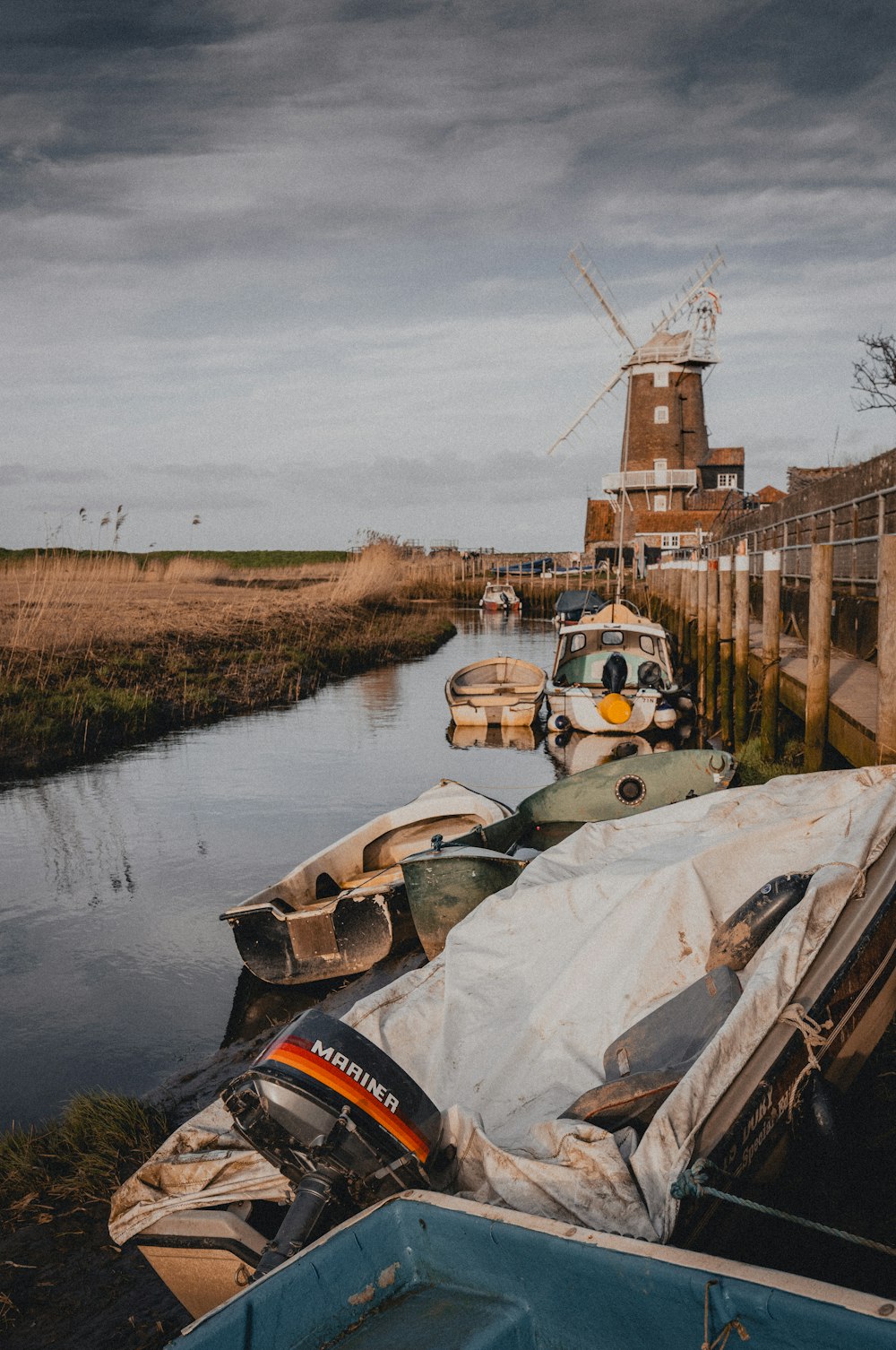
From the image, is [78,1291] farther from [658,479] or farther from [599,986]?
[658,479]

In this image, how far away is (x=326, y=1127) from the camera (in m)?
3.39

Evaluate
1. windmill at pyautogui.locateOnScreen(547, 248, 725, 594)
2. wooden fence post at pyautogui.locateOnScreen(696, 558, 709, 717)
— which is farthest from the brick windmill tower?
wooden fence post at pyautogui.locateOnScreen(696, 558, 709, 717)

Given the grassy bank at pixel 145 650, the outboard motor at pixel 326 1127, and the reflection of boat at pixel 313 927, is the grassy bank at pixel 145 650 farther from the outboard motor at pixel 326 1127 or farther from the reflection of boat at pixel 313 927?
the outboard motor at pixel 326 1127

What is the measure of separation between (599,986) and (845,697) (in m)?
4.99

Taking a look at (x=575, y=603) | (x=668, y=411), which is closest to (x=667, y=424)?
(x=668, y=411)

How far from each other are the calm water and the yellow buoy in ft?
4.25

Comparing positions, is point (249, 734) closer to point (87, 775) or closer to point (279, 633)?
point (87, 775)

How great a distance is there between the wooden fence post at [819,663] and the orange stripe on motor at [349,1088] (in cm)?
568

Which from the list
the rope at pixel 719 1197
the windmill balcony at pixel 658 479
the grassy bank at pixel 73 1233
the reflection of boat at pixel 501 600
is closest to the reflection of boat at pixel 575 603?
the grassy bank at pixel 73 1233

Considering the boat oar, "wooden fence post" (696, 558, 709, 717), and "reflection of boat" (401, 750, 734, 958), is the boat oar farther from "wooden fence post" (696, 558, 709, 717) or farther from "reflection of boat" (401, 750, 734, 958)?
"wooden fence post" (696, 558, 709, 717)

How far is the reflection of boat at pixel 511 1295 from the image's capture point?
2.39 meters

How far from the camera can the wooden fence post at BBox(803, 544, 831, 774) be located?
8258 millimetres

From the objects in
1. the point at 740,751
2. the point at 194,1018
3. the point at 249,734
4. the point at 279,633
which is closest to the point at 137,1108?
the point at 194,1018

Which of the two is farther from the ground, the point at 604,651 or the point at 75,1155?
the point at 604,651
